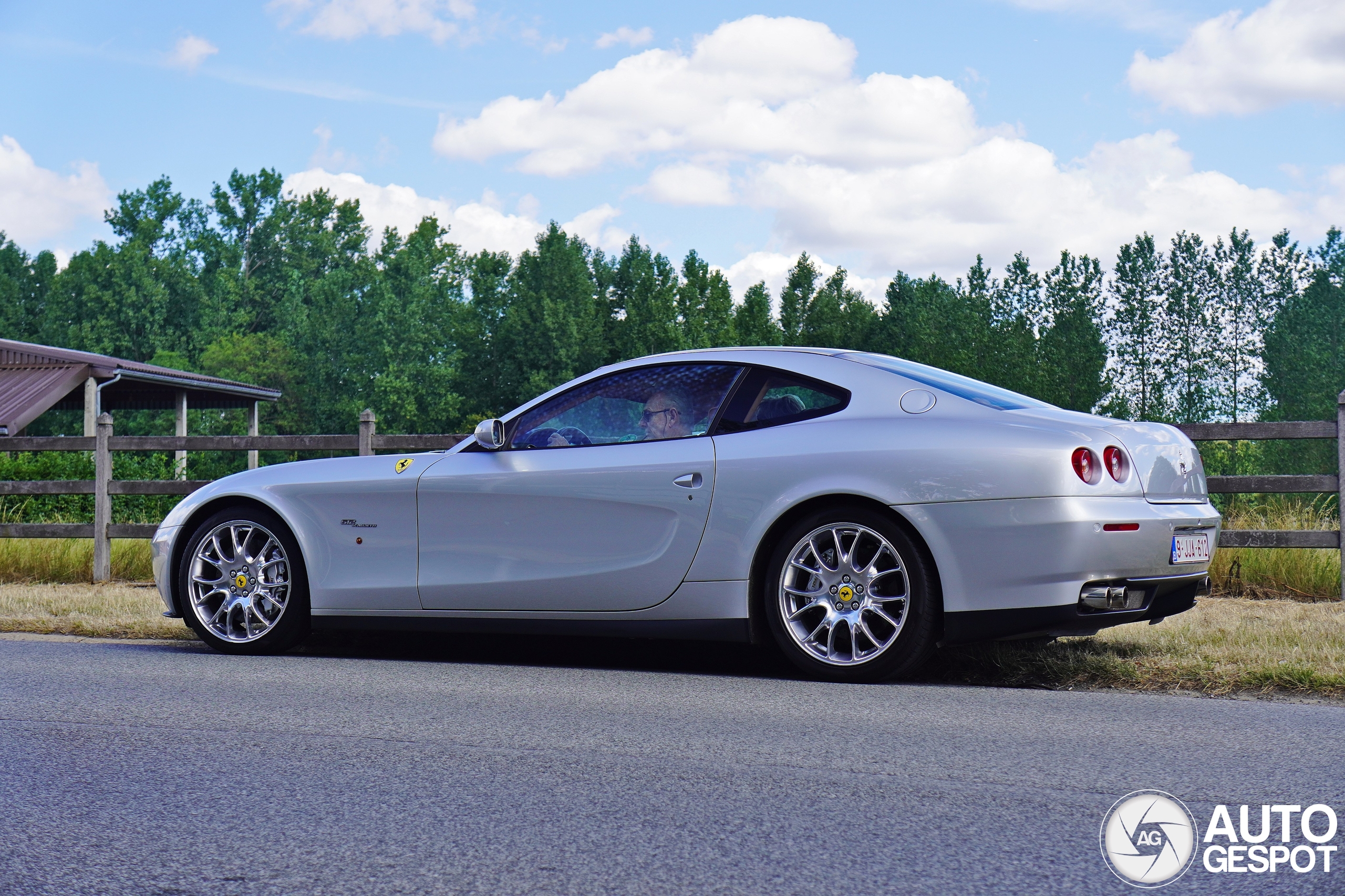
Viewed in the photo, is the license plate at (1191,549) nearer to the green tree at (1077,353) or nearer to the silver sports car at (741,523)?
the silver sports car at (741,523)

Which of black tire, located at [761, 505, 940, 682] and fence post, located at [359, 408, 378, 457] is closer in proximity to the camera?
black tire, located at [761, 505, 940, 682]

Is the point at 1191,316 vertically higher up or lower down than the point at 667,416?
higher up

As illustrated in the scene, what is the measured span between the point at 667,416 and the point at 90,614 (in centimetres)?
452

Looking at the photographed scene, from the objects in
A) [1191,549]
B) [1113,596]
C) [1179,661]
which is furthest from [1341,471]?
[1113,596]

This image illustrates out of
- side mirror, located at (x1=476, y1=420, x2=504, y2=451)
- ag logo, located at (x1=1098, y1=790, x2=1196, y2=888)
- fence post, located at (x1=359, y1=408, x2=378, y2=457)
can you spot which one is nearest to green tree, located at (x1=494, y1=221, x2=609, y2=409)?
fence post, located at (x1=359, y1=408, x2=378, y2=457)

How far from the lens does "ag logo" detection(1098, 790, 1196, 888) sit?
288 cm

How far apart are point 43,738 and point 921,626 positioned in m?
3.29

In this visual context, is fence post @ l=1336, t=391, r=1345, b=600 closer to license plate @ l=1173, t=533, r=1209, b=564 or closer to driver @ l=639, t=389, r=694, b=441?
license plate @ l=1173, t=533, r=1209, b=564

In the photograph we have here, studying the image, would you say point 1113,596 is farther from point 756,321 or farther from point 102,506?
point 756,321

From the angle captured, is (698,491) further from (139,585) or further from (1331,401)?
(1331,401)

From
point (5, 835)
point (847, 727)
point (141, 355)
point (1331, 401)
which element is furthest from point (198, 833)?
point (141, 355)

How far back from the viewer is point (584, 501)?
19.5ft

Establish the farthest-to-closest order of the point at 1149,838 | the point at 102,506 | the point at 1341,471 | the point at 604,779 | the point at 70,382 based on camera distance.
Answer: the point at 70,382 → the point at 102,506 → the point at 1341,471 → the point at 604,779 → the point at 1149,838

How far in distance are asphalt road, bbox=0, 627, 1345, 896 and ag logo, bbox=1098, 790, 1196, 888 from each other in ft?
0.15
